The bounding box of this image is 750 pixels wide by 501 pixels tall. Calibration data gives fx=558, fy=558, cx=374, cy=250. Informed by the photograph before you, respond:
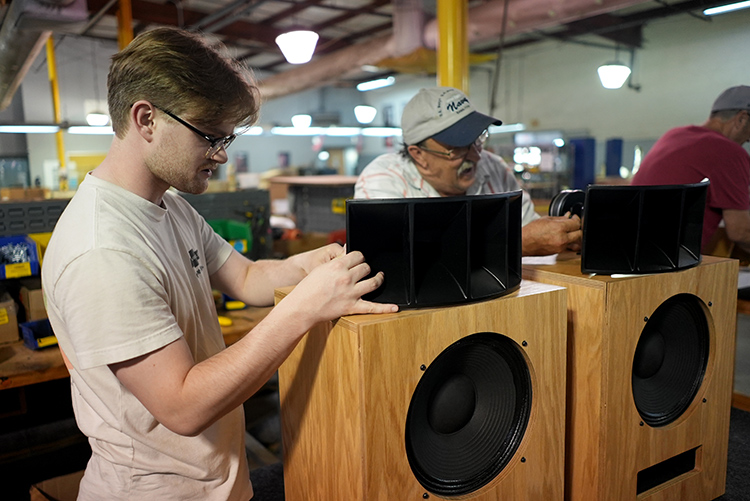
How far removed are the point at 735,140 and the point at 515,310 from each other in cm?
175

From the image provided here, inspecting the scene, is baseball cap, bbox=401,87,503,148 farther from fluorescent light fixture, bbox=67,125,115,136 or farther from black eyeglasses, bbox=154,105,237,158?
fluorescent light fixture, bbox=67,125,115,136

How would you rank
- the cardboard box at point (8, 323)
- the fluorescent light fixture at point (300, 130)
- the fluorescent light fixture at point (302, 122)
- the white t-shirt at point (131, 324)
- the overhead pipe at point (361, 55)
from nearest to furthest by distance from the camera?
the white t-shirt at point (131, 324)
the cardboard box at point (8, 323)
the overhead pipe at point (361, 55)
the fluorescent light fixture at point (302, 122)
the fluorescent light fixture at point (300, 130)

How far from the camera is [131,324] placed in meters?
0.74

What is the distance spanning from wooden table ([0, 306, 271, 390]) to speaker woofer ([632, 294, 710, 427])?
4.31 ft

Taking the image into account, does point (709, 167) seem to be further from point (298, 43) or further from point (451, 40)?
point (298, 43)

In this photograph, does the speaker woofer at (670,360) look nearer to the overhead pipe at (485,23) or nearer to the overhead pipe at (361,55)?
the overhead pipe at (485,23)

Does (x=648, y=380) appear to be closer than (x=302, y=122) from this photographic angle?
Yes

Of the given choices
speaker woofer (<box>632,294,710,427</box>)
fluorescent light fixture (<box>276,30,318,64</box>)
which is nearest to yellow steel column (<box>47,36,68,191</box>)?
fluorescent light fixture (<box>276,30,318,64</box>)

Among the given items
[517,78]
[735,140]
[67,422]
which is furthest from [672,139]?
[517,78]

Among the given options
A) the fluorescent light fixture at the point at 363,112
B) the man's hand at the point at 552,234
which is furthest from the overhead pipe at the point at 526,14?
the man's hand at the point at 552,234

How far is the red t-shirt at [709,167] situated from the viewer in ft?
6.58

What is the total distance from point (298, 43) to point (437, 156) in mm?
3476

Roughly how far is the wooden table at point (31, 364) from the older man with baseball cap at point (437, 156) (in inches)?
31.0

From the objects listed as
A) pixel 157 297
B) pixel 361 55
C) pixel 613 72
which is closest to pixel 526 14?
pixel 613 72
